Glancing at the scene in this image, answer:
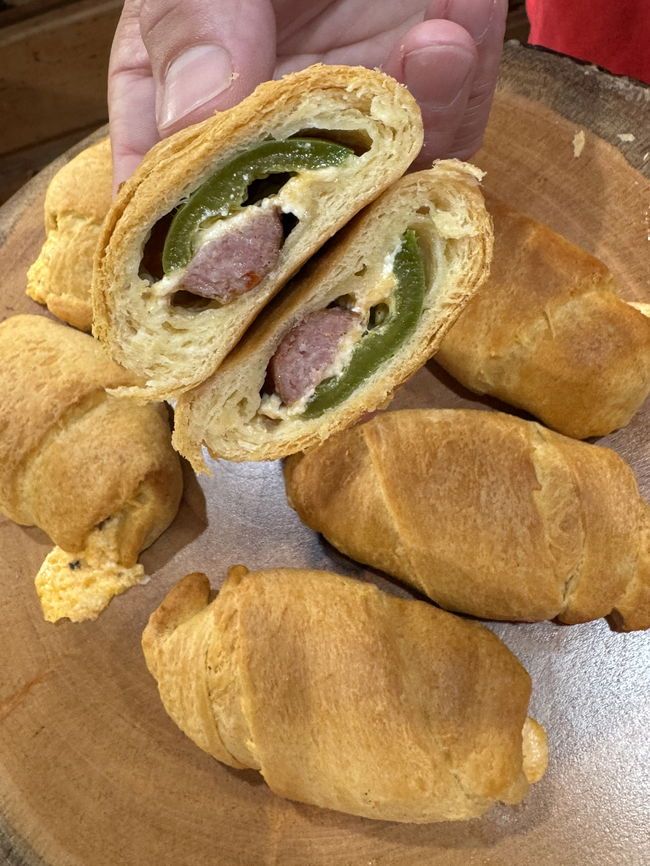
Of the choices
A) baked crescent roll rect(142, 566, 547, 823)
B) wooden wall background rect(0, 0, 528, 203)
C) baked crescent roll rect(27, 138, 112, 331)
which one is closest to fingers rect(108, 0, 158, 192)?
baked crescent roll rect(27, 138, 112, 331)

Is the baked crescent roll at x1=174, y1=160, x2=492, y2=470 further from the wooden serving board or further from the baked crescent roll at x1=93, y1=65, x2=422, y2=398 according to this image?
the wooden serving board

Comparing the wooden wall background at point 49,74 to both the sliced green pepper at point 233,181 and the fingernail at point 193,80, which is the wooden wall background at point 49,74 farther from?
the sliced green pepper at point 233,181

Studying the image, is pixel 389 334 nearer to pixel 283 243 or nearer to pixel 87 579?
pixel 283 243

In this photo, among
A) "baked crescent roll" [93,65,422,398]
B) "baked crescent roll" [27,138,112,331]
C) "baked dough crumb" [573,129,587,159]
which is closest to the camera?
"baked crescent roll" [93,65,422,398]

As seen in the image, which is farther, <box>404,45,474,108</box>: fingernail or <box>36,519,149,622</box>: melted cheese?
<box>36,519,149,622</box>: melted cheese

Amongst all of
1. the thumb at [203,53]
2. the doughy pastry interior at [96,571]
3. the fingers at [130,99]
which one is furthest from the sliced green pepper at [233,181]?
the doughy pastry interior at [96,571]

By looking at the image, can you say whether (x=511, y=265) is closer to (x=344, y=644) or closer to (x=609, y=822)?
(x=344, y=644)
